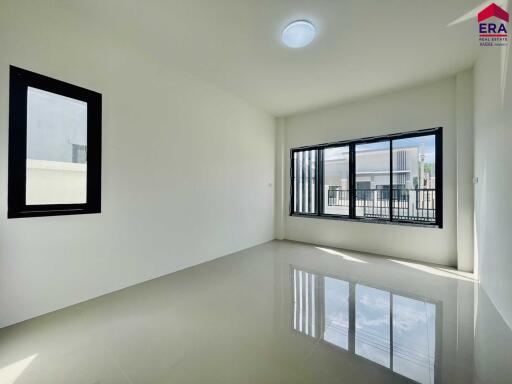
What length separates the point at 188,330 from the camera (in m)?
2.03

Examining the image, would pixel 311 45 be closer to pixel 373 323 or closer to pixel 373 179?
pixel 373 179

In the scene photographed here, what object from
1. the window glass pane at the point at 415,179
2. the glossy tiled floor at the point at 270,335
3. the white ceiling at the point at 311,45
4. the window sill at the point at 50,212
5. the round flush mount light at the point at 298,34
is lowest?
the glossy tiled floor at the point at 270,335

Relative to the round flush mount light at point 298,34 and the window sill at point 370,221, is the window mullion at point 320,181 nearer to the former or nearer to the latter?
the window sill at point 370,221

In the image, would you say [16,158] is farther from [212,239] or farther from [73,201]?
[212,239]

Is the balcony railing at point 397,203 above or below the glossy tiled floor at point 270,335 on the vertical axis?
above

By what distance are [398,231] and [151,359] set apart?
4322mm

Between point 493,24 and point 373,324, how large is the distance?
341 centimetres

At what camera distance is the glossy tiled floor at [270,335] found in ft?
5.08

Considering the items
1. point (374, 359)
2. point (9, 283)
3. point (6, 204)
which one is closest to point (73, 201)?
point (6, 204)

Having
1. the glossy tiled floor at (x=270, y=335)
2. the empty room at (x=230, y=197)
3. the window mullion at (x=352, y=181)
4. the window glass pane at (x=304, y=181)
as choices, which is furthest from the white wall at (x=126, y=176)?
the window mullion at (x=352, y=181)

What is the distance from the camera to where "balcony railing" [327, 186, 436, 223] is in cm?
414

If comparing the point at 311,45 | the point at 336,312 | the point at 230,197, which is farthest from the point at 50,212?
the point at 311,45

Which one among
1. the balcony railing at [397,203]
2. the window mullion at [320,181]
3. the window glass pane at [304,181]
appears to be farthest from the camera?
the window glass pane at [304,181]

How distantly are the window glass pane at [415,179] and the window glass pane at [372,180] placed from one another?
0.17 meters
